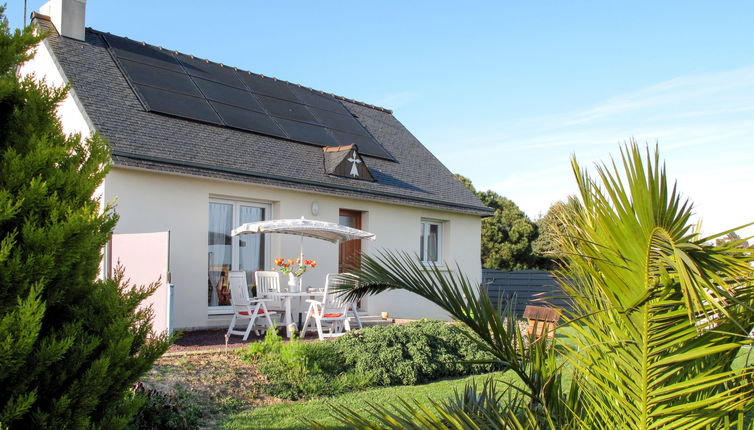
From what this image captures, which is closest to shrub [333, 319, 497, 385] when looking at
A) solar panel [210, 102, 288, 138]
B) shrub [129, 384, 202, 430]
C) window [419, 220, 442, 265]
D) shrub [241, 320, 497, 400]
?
shrub [241, 320, 497, 400]

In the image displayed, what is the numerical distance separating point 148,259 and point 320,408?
13.5 feet

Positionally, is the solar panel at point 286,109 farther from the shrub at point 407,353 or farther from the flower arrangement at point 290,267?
the shrub at point 407,353

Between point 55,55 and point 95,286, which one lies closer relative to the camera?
point 95,286

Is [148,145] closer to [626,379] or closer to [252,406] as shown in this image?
[252,406]

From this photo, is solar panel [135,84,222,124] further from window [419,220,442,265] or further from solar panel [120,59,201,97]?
window [419,220,442,265]

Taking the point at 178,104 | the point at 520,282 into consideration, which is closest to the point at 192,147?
the point at 178,104

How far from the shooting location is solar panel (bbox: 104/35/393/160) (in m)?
12.6

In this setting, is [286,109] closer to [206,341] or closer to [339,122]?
[339,122]

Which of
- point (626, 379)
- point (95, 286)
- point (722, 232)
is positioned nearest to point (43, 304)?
point (95, 286)

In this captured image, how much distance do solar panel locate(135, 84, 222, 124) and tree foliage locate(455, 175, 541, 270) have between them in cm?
1829

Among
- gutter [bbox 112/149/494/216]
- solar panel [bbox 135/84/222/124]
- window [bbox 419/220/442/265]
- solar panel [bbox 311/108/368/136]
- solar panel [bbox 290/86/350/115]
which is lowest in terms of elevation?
window [bbox 419/220/442/265]

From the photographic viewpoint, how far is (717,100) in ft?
21.9

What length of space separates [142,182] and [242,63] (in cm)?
681

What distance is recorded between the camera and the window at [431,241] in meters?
16.1
